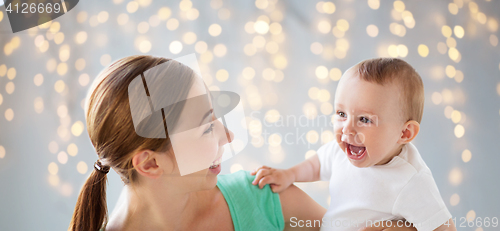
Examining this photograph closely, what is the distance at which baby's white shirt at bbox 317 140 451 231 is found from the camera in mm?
892

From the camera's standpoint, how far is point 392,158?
975 millimetres

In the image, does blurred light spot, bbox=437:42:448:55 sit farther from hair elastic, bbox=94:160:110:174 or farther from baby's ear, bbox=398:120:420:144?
hair elastic, bbox=94:160:110:174

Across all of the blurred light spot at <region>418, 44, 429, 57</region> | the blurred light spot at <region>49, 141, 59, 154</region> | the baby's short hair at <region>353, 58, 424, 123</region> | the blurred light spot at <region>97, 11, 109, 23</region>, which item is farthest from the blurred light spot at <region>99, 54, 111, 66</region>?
the blurred light spot at <region>418, 44, 429, 57</region>

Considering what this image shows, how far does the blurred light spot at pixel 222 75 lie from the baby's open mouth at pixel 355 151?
2.08ft

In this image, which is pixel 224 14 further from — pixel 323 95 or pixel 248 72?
pixel 323 95

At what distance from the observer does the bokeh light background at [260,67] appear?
4.42 feet

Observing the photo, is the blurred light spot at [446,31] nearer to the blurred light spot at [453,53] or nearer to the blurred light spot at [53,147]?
the blurred light spot at [453,53]

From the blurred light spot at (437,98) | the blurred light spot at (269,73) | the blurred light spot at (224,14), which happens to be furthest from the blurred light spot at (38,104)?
the blurred light spot at (437,98)

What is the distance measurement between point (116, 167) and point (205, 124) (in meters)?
0.23

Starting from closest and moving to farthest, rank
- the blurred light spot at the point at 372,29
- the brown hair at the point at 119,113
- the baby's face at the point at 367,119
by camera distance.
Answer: the brown hair at the point at 119,113
the baby's face at the point at 367,119
the blurred light spot at the point at 372,29

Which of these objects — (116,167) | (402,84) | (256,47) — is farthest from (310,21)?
(116,167)

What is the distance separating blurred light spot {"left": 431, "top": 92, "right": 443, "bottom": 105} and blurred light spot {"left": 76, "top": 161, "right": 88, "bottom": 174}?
136 centimetres

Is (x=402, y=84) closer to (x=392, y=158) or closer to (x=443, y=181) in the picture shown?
(x=392, y=158)
